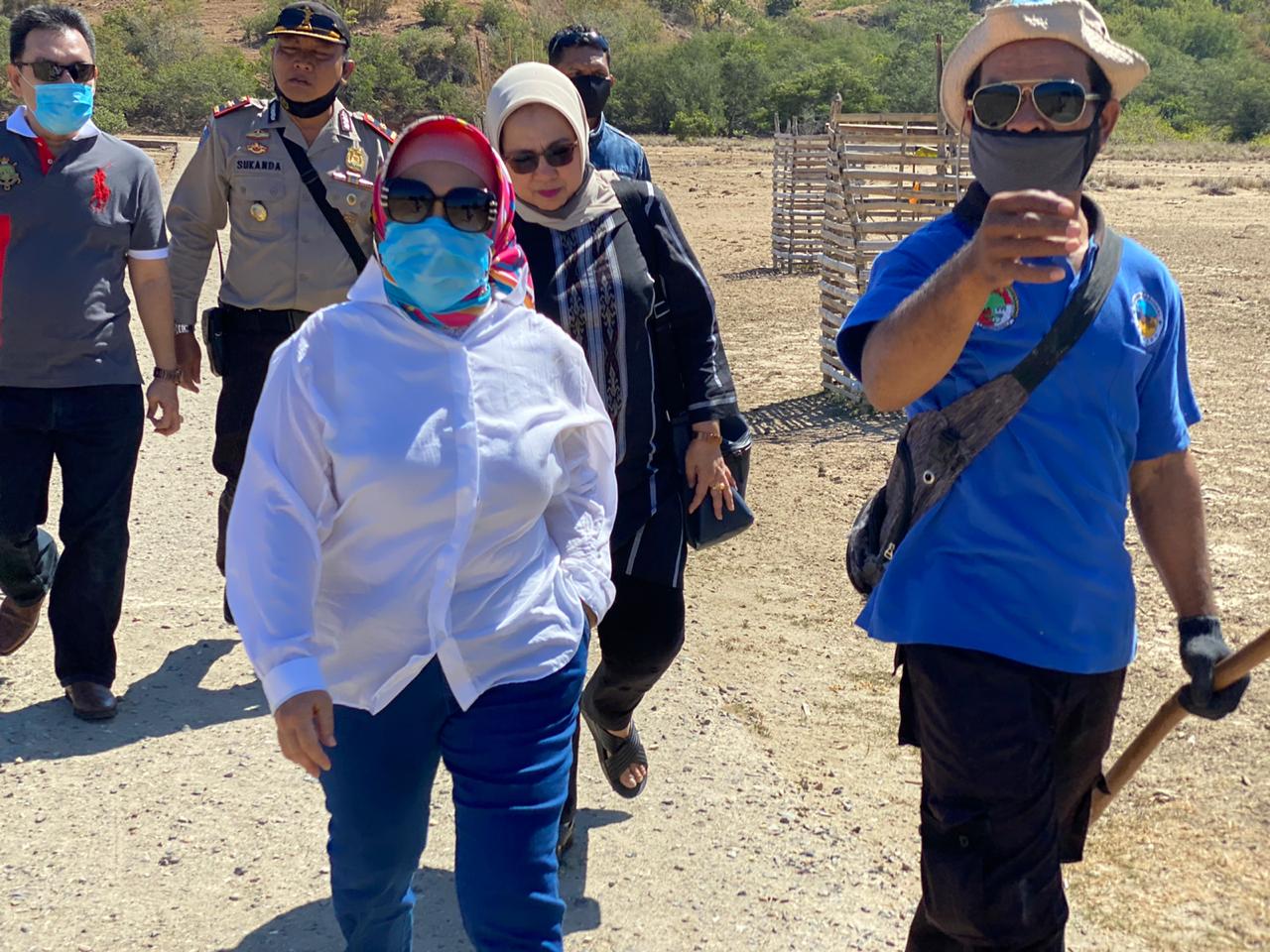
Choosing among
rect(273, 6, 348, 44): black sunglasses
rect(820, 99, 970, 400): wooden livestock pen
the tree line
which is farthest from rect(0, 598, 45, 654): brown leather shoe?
the tree line

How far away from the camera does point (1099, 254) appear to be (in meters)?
2.67

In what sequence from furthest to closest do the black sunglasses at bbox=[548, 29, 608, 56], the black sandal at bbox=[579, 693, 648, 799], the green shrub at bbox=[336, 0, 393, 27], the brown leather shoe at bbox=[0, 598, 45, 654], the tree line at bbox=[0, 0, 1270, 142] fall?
the green shrub at bbox=[336, 0, 393, 27] < the tree line at bbox=[0, 0, 1270, 142] < the black sunglasses at bbox=[548, 29, 608, 56] < the brown leather shoe at bbox=[0, 598, 45, 654] < the black sandal at bbox=[579, 693, 648, 799]

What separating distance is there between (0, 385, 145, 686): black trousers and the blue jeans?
2617 mm

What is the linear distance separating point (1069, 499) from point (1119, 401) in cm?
20

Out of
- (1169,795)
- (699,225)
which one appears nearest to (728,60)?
(699,225)

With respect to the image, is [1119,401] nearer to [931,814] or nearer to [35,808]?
[931,814]

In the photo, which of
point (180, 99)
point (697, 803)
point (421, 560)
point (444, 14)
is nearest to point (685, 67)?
point (444, 14)

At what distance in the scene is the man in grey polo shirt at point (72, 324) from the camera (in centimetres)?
493

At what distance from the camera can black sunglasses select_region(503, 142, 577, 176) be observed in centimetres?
351

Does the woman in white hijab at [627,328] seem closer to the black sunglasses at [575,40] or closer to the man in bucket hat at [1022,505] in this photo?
the man in bucket hat at [1022,505]

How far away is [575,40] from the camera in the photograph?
19.2 feet

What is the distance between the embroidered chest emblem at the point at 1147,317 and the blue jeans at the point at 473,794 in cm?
124

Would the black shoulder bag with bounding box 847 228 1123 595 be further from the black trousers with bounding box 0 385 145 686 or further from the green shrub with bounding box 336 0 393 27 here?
the green shrub with bounding box 336 0 393 27

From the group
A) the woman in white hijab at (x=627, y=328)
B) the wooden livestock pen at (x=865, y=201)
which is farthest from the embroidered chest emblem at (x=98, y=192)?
the wooden livestock pen at (x=865, y=201)
